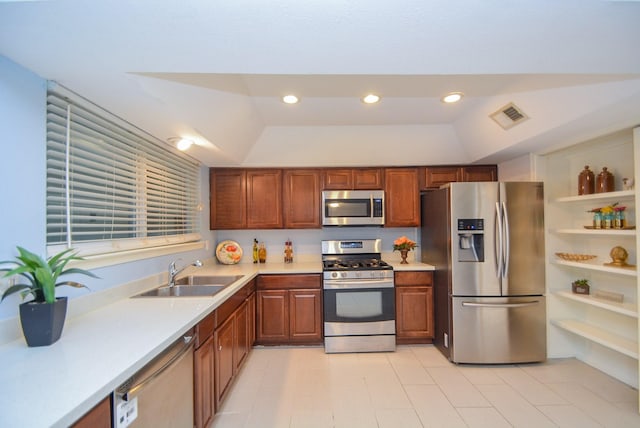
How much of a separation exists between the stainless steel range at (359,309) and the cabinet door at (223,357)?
42.7 inches

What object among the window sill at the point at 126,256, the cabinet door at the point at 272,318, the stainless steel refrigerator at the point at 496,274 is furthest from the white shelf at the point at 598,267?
the window sill at the point at 126,256

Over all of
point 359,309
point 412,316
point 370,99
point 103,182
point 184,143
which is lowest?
point 412,316

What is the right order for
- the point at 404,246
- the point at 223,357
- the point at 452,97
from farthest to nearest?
the point at 404,246 < the point at 452,97 < the point at 223,357

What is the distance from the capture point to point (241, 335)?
2514 mm

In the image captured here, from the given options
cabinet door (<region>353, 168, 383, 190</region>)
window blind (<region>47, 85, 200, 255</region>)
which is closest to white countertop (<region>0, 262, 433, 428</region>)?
window blind (<region>47, 85, 200, 255</region>)

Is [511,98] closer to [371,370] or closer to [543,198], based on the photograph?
[543,198]

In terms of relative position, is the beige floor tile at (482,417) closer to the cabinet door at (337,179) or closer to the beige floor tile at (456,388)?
the beige floor tile at (456,388)

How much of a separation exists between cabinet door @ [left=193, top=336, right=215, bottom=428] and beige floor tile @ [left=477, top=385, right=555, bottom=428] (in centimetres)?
203

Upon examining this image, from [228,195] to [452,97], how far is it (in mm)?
2578

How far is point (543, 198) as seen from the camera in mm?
2770

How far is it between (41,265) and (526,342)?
11.9ft

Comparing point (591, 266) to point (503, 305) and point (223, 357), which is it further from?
point (223, 357)

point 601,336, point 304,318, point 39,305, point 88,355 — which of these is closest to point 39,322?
point 39,305

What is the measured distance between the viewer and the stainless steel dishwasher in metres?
1.05
